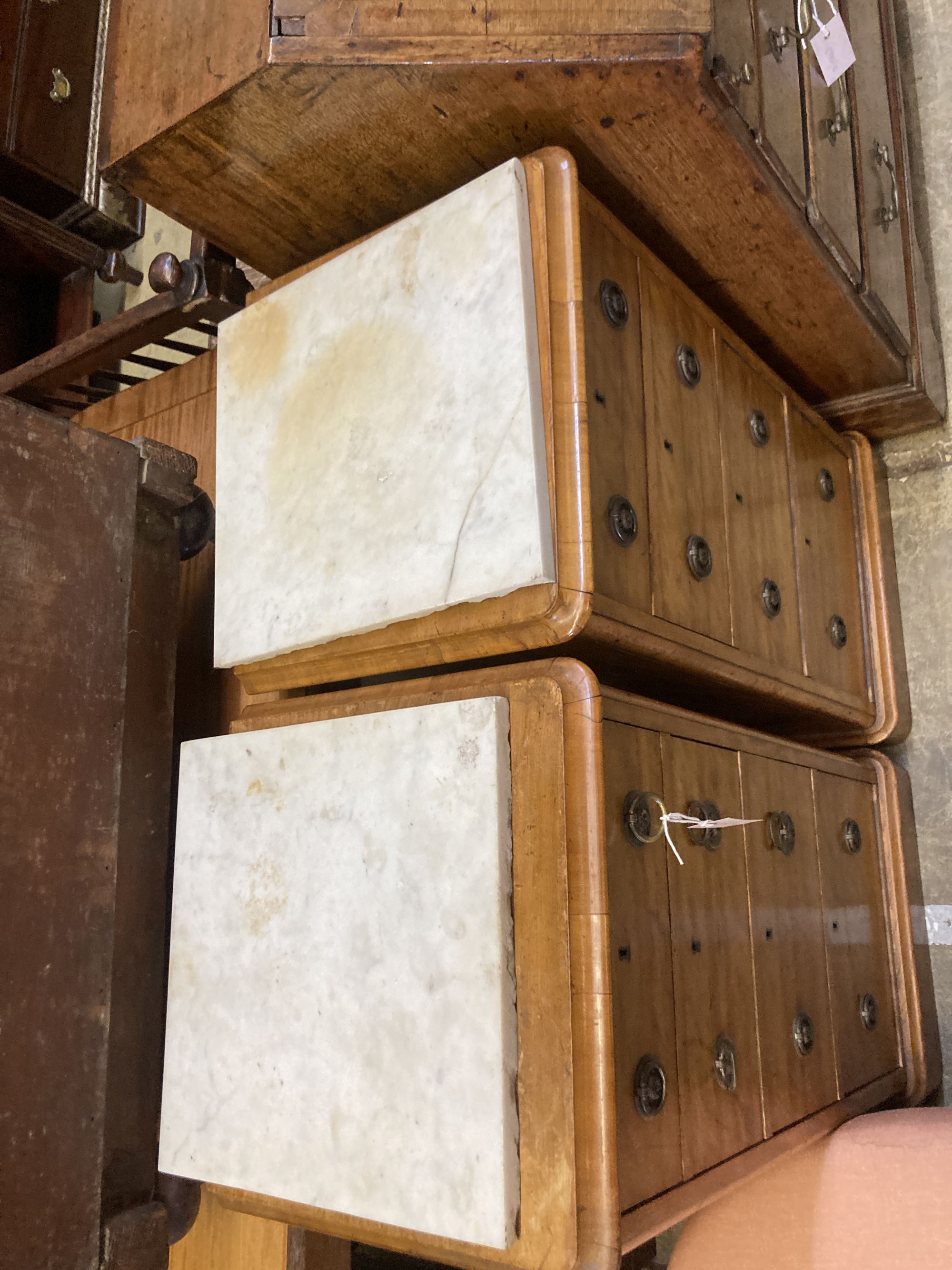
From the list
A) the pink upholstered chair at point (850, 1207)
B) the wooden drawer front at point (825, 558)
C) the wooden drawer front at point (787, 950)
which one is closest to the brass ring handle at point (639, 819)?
the wooden drawer front at point (787, 950)

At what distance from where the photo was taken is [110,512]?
5.55 ft

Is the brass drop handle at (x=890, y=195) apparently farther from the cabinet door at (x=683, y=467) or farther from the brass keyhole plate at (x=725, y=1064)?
the brass keyhole plate at (x=725, y=1064)

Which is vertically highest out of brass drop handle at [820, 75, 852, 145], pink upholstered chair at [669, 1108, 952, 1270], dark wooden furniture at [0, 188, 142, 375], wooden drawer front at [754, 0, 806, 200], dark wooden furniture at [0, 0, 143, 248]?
dark wooden furniture at [0, 0, 143, 248]

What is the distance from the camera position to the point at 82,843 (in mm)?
1585

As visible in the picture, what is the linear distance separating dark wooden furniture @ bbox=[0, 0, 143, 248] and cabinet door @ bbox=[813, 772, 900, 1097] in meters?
2.53

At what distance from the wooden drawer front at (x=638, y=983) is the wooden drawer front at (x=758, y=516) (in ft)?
1.82

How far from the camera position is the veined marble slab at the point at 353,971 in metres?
1.29

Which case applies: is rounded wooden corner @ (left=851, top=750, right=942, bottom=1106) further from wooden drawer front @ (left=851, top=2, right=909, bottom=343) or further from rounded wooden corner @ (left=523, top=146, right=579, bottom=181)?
rounded wooden corner @ (left=523, top=146, right=579, bottom=181)

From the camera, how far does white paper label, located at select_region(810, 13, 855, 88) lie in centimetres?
206

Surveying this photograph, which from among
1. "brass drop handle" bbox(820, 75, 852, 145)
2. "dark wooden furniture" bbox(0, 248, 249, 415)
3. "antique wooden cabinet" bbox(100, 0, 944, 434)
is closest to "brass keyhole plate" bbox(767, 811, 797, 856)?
"antique wooden cabinet" bbox(100, 0, 944, 434)

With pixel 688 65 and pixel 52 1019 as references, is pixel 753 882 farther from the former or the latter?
pixel 688 65

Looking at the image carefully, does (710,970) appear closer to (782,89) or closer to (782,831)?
(782,831)

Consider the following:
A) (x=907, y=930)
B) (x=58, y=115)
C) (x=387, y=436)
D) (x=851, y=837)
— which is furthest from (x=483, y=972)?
(x=58, y=115)

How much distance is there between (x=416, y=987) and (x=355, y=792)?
29 centimetres
